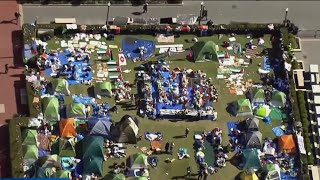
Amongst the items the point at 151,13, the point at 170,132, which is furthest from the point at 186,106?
the point at 151,13

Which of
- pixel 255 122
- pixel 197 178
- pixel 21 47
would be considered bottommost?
pixel 197 178

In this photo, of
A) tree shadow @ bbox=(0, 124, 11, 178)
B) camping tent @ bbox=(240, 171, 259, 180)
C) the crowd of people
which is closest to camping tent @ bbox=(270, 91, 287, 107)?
the crowd of people

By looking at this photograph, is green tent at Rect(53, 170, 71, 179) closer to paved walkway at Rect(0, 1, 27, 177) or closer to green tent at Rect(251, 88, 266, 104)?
paved walkway at Rect(0, 1, 27, 177)

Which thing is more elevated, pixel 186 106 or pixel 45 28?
pixel 45 28

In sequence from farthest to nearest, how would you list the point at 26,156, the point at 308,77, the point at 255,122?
the point at 308,77 < the point at 255,122 < the point at 26,156

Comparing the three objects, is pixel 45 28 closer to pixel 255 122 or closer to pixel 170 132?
pixel 170 132

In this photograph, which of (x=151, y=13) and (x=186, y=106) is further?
(x=151, y=13)

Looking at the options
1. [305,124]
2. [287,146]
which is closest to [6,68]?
[287,146]
